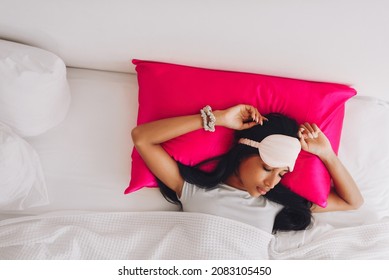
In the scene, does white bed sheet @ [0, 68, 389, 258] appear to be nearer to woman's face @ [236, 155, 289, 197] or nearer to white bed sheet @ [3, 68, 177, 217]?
white bed sheet @ [3, 68, 177, 217]

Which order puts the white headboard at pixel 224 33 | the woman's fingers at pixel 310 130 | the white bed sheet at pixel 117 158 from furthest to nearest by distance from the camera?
the white bed sheet at pixel 117 158
the woman's fingers at pixel 310 130
the white headboard at pixel 224 33

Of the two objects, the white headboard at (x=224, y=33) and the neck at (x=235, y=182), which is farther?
the neck at (x=235, y=182)

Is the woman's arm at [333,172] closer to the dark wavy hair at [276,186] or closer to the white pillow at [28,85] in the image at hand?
the dark wavy hair at [276,186]

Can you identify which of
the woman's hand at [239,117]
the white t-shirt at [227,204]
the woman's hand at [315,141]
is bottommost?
the white t-shirt at [227,204]

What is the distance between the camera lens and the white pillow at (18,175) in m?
1.05

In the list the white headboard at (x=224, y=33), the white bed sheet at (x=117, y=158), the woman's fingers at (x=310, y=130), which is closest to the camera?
the white headboard at (x=224, y=33)

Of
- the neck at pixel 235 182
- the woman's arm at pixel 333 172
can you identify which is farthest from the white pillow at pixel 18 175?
the woman's arm at pixel 333 172

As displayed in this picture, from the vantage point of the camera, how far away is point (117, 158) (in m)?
1.25

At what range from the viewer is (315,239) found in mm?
1201

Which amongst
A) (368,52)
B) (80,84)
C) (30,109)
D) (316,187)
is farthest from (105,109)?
(368,52)

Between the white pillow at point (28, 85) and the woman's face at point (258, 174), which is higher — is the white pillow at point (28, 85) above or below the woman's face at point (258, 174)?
above

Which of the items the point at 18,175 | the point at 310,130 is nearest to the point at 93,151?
the point at 18,175
